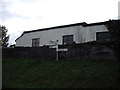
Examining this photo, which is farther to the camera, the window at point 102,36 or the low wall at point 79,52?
the window at point 102,36

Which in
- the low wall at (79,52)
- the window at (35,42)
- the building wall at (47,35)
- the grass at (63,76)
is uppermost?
the building wall at (47,35)

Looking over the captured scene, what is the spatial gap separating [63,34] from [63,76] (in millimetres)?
14412

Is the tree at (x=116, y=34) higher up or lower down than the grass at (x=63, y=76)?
higher up

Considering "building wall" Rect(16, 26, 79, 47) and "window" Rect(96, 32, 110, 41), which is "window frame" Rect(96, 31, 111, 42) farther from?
"building wall" Rect(16, 26, 79, 47)

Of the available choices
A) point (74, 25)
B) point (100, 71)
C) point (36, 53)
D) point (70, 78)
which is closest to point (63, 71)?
point (70, 78)

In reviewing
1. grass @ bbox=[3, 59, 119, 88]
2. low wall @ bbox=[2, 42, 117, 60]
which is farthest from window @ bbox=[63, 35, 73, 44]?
grass @ bbox=[3, 59, 119, 88]

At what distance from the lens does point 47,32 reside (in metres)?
26.3

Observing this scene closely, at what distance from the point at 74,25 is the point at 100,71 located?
45.3ft

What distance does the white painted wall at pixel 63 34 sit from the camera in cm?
2195

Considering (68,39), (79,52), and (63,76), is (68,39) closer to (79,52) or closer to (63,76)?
(79,52)

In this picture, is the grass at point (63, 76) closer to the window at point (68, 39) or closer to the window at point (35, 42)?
the window at point (68, 39)

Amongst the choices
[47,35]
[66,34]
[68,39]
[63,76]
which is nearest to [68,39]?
[68,39]

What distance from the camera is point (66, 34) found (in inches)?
955

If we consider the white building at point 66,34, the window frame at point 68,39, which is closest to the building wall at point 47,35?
the white building at point 66,34
